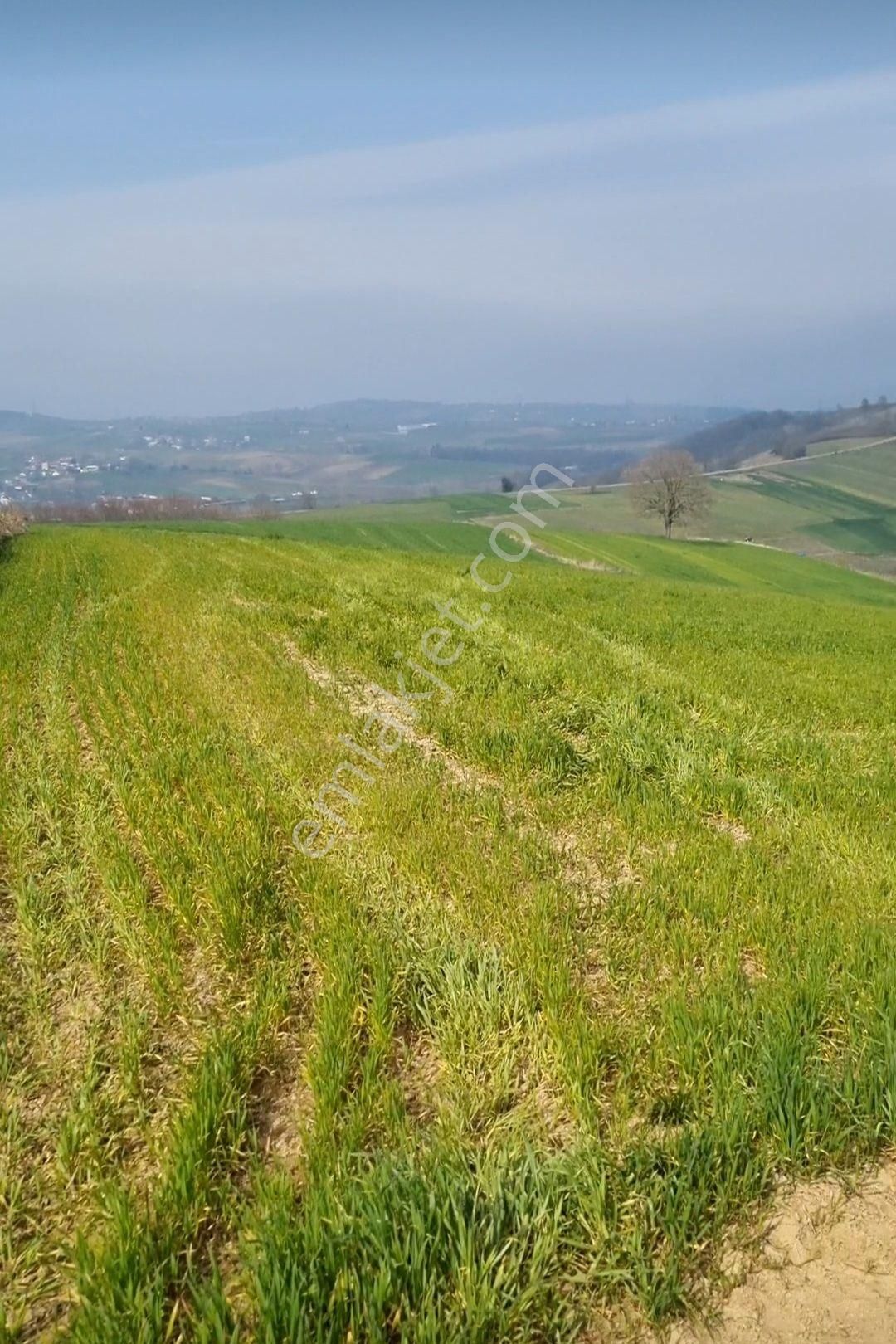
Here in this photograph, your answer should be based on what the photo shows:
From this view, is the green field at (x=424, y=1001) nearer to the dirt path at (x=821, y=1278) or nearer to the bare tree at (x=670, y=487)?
the dirt path at (x=821, y=1278)

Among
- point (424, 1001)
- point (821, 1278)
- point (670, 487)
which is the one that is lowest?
point (821, 1278)

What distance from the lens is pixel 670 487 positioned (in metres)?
78.8

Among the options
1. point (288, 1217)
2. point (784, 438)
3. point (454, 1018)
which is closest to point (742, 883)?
point (454, 1018)

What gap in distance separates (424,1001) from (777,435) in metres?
200

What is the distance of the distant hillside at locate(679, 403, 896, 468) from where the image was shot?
160562 mm

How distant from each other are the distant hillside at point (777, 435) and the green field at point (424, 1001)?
497 ft

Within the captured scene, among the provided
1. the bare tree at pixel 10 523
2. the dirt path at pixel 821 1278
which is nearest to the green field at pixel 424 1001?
the dirt path at pixel 821 1278

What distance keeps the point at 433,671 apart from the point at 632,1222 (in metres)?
8.56

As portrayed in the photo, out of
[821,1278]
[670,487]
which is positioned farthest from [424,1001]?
[670,487]

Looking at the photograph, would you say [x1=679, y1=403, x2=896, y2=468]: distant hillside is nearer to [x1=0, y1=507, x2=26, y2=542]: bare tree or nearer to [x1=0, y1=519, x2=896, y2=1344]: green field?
[x1=0, y1=507, x2=26, y2=542]: bare tree

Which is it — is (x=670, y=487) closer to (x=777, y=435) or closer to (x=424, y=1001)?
(x=424, y=1001)

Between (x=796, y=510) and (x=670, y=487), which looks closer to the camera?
(x=670, y=487)

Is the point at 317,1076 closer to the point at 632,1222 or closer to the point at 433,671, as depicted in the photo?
the point at 632,1222

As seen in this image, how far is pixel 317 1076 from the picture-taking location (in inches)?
144
